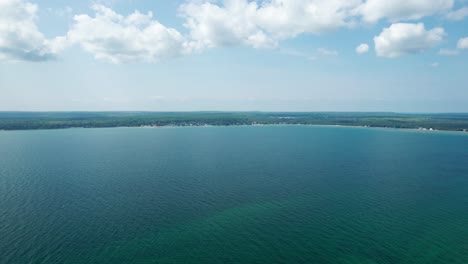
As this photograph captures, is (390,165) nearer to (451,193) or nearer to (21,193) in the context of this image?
(451,193)

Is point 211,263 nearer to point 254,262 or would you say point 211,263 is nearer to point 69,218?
point 254,262

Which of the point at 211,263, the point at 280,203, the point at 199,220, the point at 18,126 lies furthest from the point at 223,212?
the point at 18,126

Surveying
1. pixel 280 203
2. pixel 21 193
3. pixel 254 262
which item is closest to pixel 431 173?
pixel 280 203

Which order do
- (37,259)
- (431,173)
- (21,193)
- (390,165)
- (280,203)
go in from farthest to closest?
(390,165)
(431,173)
(21,193)
(280,203)
(37,259)

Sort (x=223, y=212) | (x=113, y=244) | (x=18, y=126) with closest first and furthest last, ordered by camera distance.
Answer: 1. (x=113, y=244)
2. (x=223, y=212)
3. (x=18, y=126)

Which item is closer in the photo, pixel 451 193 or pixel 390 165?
pixel 451 193

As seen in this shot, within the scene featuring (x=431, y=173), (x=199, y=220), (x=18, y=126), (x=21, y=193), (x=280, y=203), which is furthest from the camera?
(x=18, y=126)
